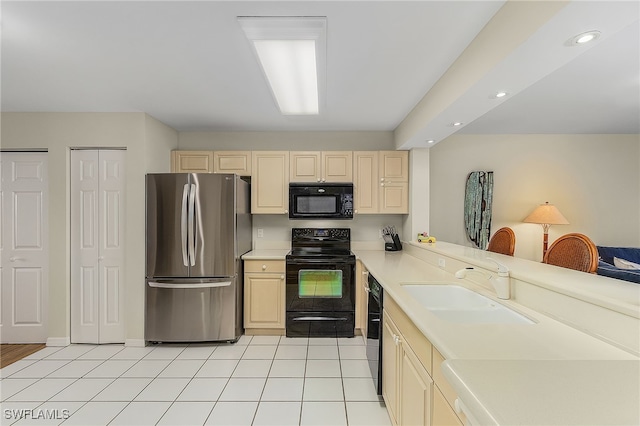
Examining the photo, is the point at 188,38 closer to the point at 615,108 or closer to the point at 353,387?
the point at 353,387

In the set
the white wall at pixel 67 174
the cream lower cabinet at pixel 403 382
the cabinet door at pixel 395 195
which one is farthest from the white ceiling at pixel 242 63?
the cream lower cabinet at pixel 403 382

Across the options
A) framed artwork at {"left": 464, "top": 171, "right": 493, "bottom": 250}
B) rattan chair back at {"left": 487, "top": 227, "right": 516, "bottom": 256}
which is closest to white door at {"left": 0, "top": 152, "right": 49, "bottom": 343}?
rattan chair back at {"left": 487, "top": 227, "right": 516, "bottom": 256}

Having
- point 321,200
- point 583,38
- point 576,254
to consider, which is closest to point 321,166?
point 321,200

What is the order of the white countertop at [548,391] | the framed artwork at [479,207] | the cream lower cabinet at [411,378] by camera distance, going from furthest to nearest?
the framed artwork at [479,207]
the cream lower cabinet at [411,378]
the white countertop at [548,391]

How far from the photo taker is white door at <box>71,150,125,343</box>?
324 centimetres

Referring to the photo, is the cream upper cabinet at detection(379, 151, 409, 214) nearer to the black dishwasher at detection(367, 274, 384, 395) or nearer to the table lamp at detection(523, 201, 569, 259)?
the black dishwasher at detection(367, 274, 384, 395)

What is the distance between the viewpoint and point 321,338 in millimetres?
3422

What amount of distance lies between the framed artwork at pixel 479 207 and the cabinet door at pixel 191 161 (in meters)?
3.48

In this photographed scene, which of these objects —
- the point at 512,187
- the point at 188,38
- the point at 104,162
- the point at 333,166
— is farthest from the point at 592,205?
the point at 104,162

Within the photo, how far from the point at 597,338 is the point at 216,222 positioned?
2.97m

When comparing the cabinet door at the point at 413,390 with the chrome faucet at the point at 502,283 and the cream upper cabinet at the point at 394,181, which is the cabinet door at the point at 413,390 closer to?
the chrome faucet at the point at 502,283

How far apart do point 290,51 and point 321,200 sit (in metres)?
2.03

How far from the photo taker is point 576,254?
2207 millimetres

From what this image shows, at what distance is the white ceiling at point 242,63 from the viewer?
5.23ft
